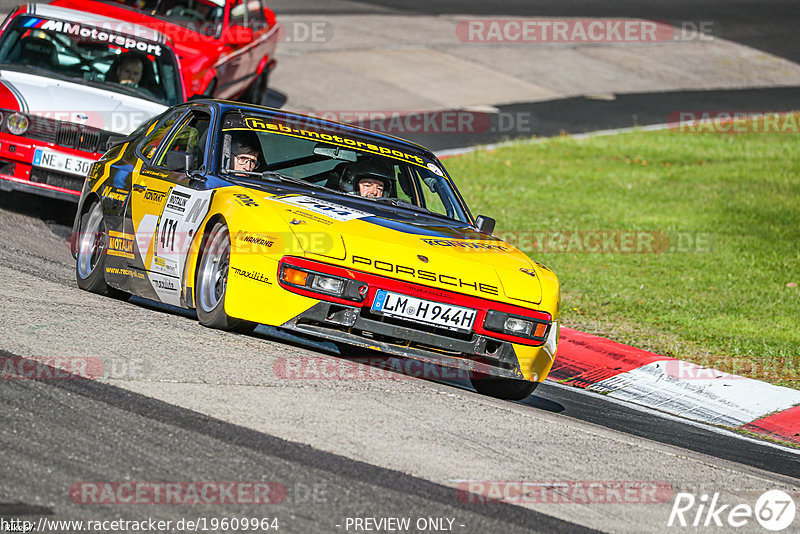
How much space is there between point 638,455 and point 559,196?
9.61 metres

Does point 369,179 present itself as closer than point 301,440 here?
No

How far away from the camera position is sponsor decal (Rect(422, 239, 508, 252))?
6859 millimetres

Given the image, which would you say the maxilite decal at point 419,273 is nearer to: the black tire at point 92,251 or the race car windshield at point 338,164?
the race car windshield at point 338,164

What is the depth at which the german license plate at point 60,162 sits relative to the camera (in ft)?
33.1

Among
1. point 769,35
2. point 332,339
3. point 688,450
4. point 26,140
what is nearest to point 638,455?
point 688,450

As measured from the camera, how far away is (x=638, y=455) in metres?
5.82

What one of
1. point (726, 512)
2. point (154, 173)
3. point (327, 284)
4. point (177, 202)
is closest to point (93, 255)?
point (154, 173)

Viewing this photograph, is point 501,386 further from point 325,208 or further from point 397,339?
point 325,208

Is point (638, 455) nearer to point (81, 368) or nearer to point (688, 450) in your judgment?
point (688, 450)

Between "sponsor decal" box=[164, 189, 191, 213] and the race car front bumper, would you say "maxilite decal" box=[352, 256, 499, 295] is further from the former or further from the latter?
"sponsor decal" box=[164, 189, 191, 213]

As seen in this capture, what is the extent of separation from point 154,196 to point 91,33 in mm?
4801

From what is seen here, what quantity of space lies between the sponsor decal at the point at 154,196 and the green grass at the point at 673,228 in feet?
13.2

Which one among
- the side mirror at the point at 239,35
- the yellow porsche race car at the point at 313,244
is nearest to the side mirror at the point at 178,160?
the yellow porsche race car at the point at 313,244

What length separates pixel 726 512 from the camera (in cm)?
511
